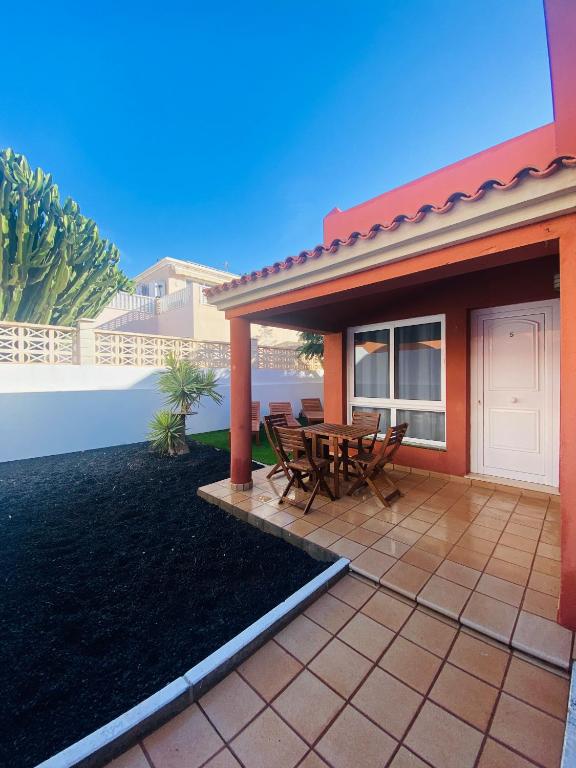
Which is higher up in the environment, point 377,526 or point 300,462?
point 300,462

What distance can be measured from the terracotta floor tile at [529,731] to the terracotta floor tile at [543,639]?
0.42 m

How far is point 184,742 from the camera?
1745 mm

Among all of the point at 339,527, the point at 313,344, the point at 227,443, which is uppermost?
the point at 313,344

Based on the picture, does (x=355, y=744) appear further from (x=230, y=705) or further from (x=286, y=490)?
(x=286, y=490)

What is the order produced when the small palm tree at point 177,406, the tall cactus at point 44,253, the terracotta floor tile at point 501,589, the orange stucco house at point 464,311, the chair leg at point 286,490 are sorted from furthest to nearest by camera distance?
the tall cactus at point 44,253 → the small palm tree at point 177,406 → the chair leg at point 286,490 → the terracotta floor tile at point 501,589 → the orange stucco house at point 464,311

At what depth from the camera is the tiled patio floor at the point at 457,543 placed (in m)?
2.50

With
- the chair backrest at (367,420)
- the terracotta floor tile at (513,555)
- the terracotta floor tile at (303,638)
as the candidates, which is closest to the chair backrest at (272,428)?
the chair backrest at (367,420)

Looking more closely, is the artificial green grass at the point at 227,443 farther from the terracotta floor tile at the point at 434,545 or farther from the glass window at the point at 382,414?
the terracotta floor tile at the point at 434,545

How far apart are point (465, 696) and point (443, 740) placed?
0.33 m

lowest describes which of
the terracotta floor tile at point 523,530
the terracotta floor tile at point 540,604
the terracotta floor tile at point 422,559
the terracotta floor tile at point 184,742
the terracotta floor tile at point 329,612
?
the terracotta floor tile at point 184,742

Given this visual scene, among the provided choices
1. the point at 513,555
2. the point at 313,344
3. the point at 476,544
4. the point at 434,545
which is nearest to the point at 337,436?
the point at 434,545

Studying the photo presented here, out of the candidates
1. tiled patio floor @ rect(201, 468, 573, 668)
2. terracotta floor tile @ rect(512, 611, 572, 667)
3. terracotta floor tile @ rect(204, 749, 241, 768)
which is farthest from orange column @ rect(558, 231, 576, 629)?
terracotta floor tile @ rect(204, 749, 241, 768)

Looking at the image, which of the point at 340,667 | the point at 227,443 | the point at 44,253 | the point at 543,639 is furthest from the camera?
the point at 44,253

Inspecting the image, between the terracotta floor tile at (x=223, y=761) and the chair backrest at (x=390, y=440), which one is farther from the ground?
the chair backrest at (x=390, y=440)
